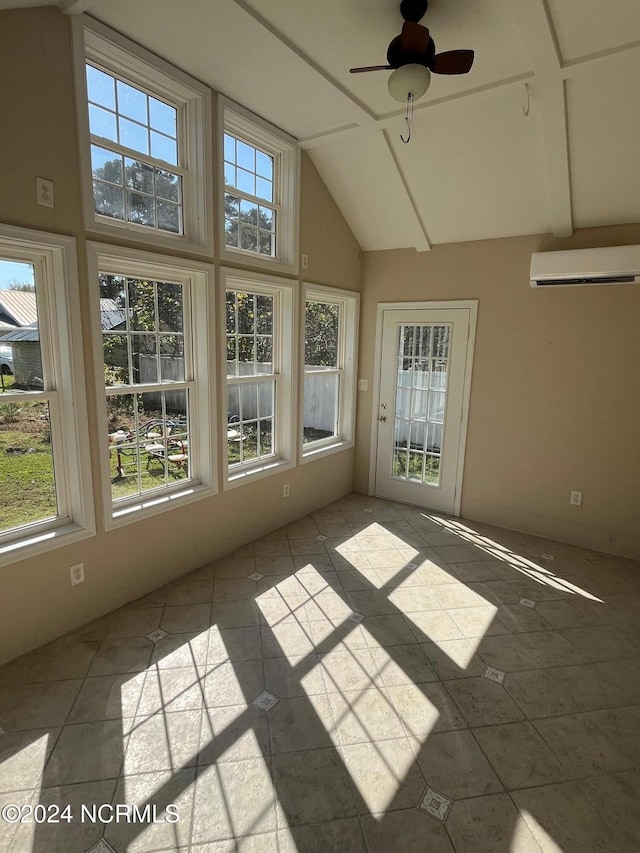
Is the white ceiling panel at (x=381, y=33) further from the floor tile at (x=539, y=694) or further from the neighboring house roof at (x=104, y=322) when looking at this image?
the floor tile at (x=539, y=694)

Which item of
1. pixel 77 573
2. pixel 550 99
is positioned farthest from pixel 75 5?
pixel 77 573

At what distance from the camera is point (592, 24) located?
2.21 meters

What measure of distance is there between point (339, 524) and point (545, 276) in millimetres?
2763

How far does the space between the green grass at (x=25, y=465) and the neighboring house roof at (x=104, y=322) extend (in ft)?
1.10

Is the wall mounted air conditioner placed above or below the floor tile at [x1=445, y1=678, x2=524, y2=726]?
above

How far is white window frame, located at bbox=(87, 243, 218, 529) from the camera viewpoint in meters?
2.55

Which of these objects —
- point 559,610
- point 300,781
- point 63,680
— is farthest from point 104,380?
point 559,610

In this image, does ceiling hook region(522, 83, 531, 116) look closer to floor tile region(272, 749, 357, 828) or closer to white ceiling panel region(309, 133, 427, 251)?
white ceiling panel region(309, 133, 427, 251)

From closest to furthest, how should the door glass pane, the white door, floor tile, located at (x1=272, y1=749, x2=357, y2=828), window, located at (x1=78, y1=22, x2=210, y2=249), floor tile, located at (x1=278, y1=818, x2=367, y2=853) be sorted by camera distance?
floor tile, located at (x1=278, y1=818, x2=367, y2=853), floor tile, located at (x1=272, y1=749, x2=357, y2=828), window, located at (x1=78, y1=22, x2=210, y2=249), the white door, the door glass pane

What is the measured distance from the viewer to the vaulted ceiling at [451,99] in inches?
88.1

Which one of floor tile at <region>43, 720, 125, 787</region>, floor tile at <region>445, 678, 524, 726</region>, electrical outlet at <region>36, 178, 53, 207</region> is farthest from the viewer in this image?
electrical outlet at <region>36, 178, 53, 207</region>

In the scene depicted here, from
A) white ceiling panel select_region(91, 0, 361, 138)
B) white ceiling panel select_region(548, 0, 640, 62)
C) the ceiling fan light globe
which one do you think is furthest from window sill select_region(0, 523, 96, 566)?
white ceiling panel select_region(548, 0, 640, 62)

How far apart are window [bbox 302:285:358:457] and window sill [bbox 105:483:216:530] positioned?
1.32 meters

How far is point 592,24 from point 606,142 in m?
0.88
